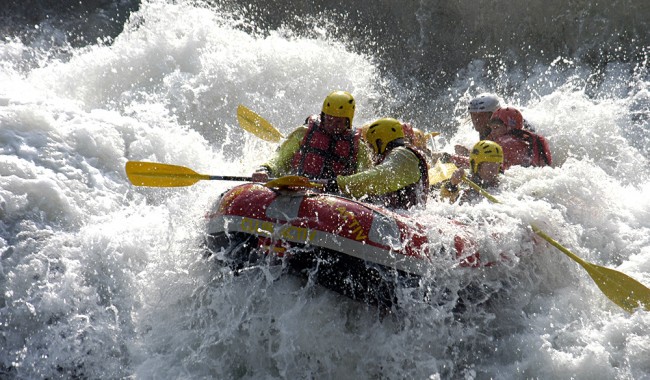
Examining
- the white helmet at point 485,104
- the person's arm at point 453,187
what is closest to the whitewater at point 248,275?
the person's arm at point 453,187

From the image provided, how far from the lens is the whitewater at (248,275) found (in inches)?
164

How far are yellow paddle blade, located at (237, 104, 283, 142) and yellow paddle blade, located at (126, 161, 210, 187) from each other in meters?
1.85

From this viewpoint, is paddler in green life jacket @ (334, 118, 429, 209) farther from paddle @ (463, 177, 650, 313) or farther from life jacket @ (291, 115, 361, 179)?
paddle @ (463, 177, 650, 313)

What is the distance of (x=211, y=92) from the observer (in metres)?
9.07

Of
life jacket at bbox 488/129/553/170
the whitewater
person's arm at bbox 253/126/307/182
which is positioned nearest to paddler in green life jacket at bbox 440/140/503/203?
the whitewater

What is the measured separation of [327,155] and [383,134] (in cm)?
50

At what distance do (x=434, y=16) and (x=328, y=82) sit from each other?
7.53ft

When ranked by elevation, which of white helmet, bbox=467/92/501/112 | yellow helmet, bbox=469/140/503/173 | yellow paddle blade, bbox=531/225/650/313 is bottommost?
yellow paddle blade, bbox=531/225/650/313

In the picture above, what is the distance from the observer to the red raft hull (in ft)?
13.5

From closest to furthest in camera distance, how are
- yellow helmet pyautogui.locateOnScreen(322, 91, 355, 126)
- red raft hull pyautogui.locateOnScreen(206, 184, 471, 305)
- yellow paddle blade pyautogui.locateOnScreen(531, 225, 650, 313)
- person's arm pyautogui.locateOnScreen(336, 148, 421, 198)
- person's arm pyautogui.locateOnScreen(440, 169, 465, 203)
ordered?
red raft hull pyautogui.locateOnScreen(206, 184, 471, 305), yellow paddle blade pyautogui.locateOnScreen(531, 225, 650, 313), person's arm pyautogui.locateOnScreen(336, 148, 421, 198), yellow helmet pyautogui.locateOnScreen(322, 91, 355, 126), person's arm pyautogui.locateOnScreen(440, 169, 465, 203)

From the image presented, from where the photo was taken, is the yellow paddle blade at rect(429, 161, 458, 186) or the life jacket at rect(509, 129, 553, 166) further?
the life jacket at rect(509, 129, 553, 166)

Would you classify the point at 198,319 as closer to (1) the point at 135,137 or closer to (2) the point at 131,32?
(1) the point at 135,137

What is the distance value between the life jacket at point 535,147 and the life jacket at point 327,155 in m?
2.39

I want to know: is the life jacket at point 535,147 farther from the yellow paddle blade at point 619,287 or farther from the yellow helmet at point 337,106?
the yellow helmet at point 337,106
